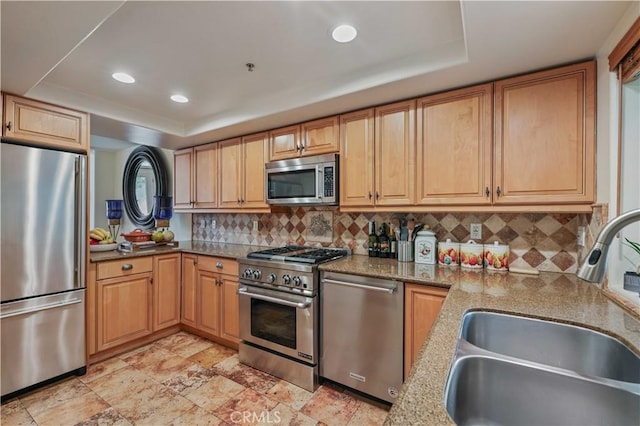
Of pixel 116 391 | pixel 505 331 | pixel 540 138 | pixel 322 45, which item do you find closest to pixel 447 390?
pixel 505 331

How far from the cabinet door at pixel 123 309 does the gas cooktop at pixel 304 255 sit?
3.81 feet

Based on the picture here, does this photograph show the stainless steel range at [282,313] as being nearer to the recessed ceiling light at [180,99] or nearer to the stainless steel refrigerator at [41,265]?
the stainless steel refrigerator at [41,265]

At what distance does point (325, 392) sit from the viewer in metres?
2.06

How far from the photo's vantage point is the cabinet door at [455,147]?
181 cm

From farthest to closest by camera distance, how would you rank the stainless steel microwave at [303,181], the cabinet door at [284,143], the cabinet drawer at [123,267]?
the cabinet door at [284,143]
the cabinet drawer at [123,267]
the stainless steel microwave at [303,181]

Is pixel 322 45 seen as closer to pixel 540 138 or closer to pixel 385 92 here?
pixel 385 92

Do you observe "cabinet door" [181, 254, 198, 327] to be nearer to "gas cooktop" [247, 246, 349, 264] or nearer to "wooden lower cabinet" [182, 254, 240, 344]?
"wooden lower cabinet" [182, 254, 240, 344]

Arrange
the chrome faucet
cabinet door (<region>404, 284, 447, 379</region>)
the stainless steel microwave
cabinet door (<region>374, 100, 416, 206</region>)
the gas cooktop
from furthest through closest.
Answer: the stainless steel microwave
the gas cooktop
cabinet door (<region>374, 100, 416, 206</region>)
cabinet door (<region>404, 284, 447, 379</region>)
the chrome faucet

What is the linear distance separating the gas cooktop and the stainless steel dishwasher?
7.7 inches

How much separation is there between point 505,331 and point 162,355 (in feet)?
8.90

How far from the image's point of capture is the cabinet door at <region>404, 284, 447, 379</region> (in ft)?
5.55

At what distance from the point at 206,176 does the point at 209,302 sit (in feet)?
4.53

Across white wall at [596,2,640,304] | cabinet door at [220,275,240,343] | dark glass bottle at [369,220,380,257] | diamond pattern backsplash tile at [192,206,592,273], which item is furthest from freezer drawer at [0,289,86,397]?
white wall at [596,2,640,304]

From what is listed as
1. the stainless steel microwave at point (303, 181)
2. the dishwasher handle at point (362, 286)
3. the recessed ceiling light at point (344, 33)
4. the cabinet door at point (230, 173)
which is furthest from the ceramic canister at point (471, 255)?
the cabinet door at point (230, 173)
